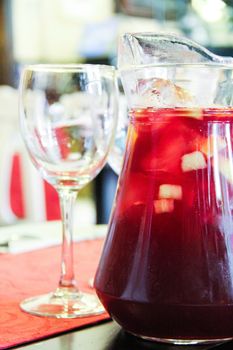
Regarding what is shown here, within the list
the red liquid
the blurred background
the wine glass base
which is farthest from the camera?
the blurred background

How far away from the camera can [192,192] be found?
0.49m

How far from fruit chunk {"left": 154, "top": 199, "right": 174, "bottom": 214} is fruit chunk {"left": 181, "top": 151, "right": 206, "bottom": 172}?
0.02 meters

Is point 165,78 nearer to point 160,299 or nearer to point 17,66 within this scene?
point 160,299

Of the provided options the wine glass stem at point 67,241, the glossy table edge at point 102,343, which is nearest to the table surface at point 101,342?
the glossy table edge at point 102,343

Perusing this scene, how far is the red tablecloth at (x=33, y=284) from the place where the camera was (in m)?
0.54

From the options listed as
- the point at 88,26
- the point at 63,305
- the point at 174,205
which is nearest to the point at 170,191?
the point at 174,205

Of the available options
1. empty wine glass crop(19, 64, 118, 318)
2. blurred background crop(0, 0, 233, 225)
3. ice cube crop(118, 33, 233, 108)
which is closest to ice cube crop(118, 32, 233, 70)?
ice cube crop(118, 33, 233, 108)

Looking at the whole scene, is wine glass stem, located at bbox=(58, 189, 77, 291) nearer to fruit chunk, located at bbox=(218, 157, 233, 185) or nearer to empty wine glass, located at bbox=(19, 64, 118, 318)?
empty wine glass, located at bbox=(19, 64, 118, 318)

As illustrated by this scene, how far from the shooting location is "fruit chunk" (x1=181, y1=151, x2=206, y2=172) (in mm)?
497

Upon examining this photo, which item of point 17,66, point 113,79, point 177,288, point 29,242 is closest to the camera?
point 177,288

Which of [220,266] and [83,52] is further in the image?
[83,52]

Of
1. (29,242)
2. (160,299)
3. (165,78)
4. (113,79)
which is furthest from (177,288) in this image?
(29,242)

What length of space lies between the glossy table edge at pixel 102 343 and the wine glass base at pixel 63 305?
48 millimetres

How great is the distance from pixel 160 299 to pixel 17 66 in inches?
150
